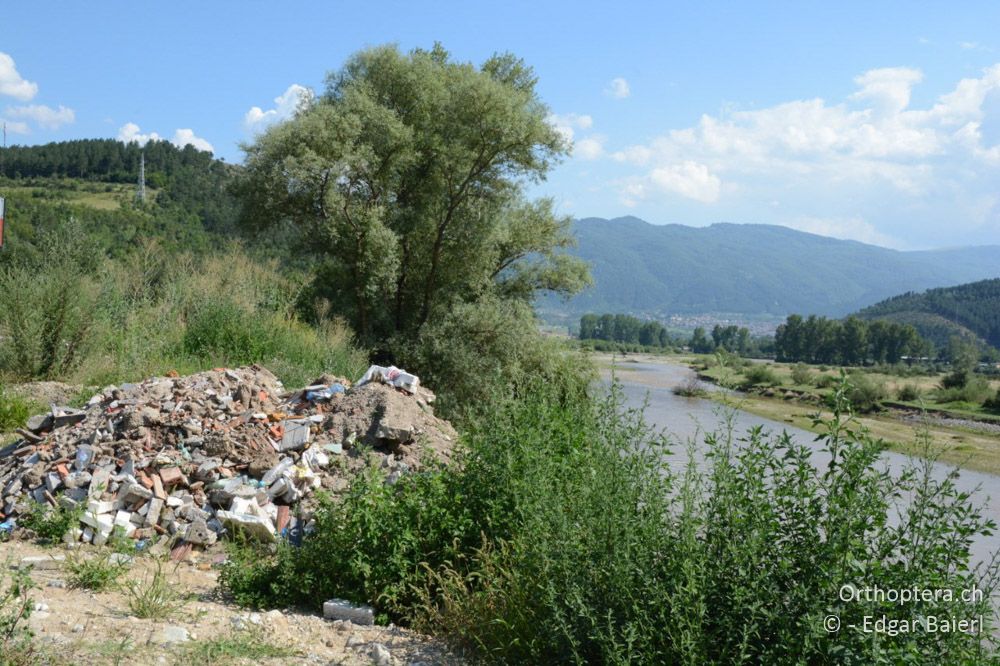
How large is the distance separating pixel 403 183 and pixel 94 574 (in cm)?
1272

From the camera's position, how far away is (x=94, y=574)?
13.2ft

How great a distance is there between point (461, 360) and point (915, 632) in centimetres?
1122

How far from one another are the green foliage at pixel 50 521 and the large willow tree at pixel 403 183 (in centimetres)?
977

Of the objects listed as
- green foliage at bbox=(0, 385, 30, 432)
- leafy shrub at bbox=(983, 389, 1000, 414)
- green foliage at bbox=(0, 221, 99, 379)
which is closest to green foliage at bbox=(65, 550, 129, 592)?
green foliage at bbox=(0, 385, 30, 432)

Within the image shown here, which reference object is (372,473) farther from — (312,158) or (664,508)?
(312,158)

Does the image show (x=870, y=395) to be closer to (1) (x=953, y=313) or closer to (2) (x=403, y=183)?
(2) (x=403, y=183)

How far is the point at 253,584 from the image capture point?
4.27 meters

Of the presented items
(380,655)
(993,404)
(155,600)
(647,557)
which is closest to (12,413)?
(155,600)

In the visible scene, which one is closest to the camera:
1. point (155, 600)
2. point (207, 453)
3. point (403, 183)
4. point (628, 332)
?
point (155, 600)

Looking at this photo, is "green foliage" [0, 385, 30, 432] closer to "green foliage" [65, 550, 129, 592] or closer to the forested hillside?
"green foliage" [65, 550, 129, 592]

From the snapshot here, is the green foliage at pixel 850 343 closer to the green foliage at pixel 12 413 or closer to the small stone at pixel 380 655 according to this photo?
the green foliage at pixel 12 413

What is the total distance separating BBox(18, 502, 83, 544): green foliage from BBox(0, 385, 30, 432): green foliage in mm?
2706

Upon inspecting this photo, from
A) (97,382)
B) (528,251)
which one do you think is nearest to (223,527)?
(97,382)

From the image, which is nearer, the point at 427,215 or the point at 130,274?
the point at 130,274
